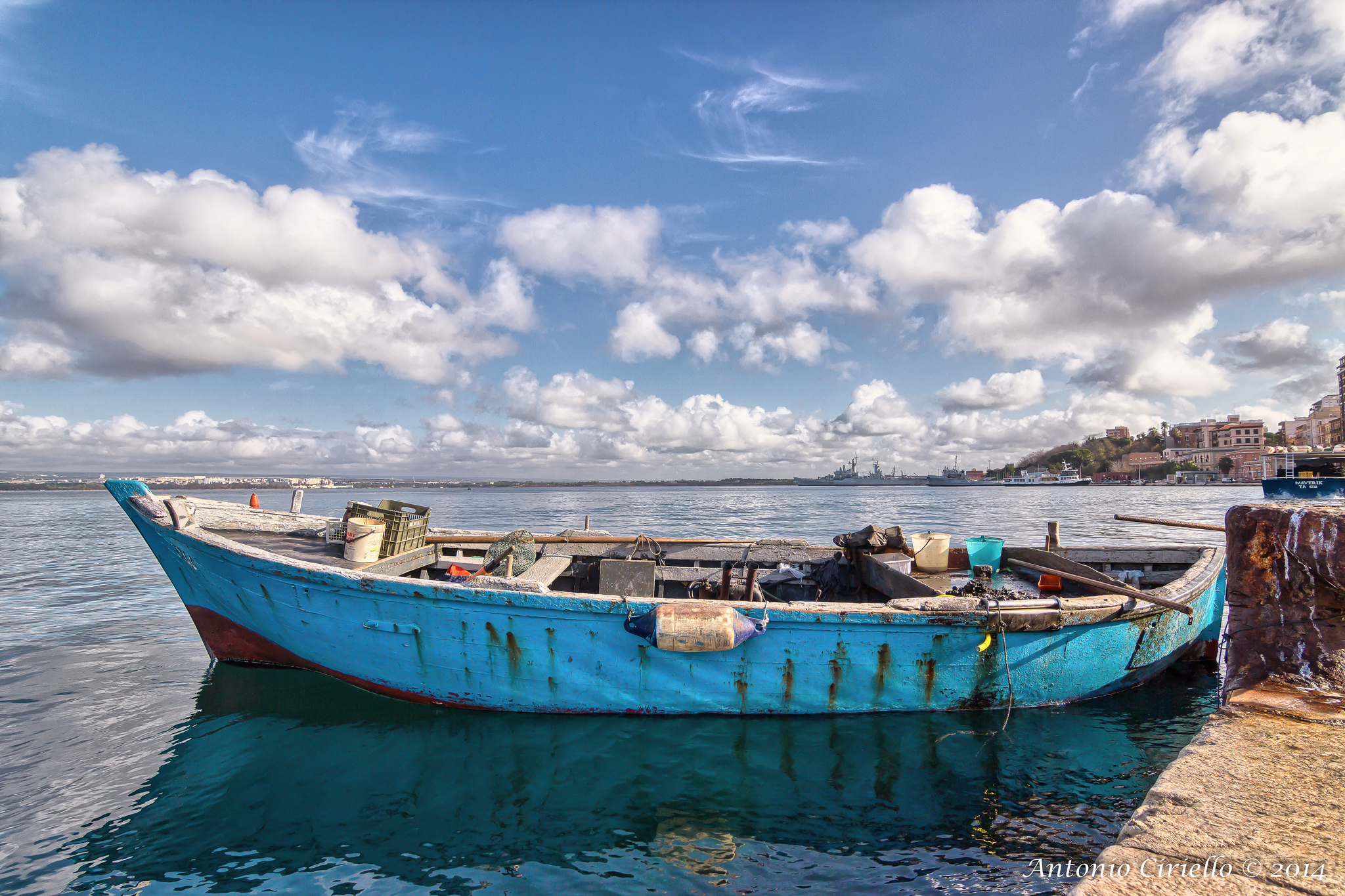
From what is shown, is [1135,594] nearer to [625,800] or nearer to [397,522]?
[625,800]

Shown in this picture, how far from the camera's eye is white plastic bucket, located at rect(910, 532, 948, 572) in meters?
8.04

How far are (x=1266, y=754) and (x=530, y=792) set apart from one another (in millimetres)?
4895

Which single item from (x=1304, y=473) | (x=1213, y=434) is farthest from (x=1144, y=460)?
(x=1304, y=473)

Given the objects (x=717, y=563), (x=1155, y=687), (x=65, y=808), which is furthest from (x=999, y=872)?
(x=65, y=808)

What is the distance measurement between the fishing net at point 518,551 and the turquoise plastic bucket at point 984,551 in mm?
6550

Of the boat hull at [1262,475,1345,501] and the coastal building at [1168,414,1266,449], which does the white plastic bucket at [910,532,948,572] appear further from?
the coastal building at [1168,414,1266,449]

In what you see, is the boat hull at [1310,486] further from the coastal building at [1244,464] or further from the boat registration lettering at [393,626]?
the coastal building at [1244,464]

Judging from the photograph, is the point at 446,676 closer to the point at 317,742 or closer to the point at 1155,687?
the point at 317,742

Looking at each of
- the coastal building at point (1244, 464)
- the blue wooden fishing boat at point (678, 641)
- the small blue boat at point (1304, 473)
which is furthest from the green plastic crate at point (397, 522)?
the coastal building at point (1244, 464)

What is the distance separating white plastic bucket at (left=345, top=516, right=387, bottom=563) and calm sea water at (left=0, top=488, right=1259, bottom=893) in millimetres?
1608

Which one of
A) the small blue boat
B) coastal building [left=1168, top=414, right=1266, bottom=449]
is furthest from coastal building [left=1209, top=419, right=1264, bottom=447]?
the small blue boat

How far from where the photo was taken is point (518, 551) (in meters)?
8.23

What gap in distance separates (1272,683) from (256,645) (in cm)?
976

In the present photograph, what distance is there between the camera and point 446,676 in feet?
19.7
